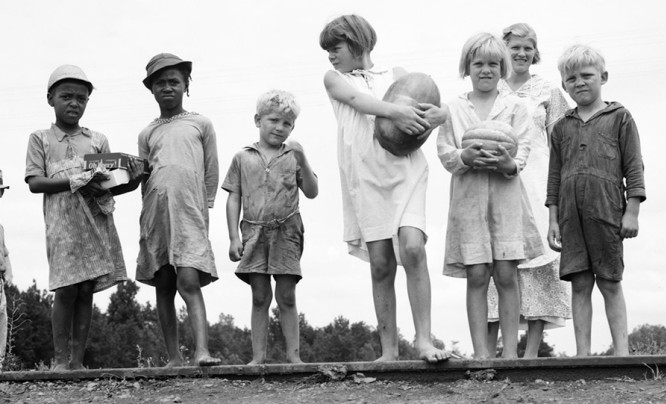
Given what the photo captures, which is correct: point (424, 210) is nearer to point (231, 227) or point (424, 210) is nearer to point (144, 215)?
point (231, 227)

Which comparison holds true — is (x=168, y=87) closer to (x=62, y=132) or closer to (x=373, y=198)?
(x=62, y=132)

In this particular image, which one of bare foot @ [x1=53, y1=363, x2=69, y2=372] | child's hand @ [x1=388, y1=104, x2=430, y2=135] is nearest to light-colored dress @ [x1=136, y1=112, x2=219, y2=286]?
bare foot @ [x1=53, y1=363, x2=69, y2=372]

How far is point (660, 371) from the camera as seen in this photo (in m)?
7.36

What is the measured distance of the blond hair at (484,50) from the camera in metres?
8.13

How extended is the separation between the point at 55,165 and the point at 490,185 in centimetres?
350

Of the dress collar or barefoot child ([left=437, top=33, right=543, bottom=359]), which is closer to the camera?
barefoot child ([left=437, top=33, right=543, bottom=359])

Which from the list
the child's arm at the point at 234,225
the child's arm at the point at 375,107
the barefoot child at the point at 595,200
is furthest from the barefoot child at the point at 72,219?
the barefoot child at the point at 595,200

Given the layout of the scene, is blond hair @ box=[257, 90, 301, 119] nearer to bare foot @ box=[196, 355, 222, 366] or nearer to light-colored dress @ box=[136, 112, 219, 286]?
light-colored dress @ box=[136, 112, 219, 286]

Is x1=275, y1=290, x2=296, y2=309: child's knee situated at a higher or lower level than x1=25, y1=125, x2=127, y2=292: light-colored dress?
lower

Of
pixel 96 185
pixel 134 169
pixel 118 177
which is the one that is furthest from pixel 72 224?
pixel 134 169

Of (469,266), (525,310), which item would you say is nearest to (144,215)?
(469,266)

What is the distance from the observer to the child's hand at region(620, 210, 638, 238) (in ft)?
25.2

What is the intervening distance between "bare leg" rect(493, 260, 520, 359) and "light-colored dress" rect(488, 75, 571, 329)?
103cm

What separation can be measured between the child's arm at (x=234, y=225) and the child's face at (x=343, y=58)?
141 centimetres
